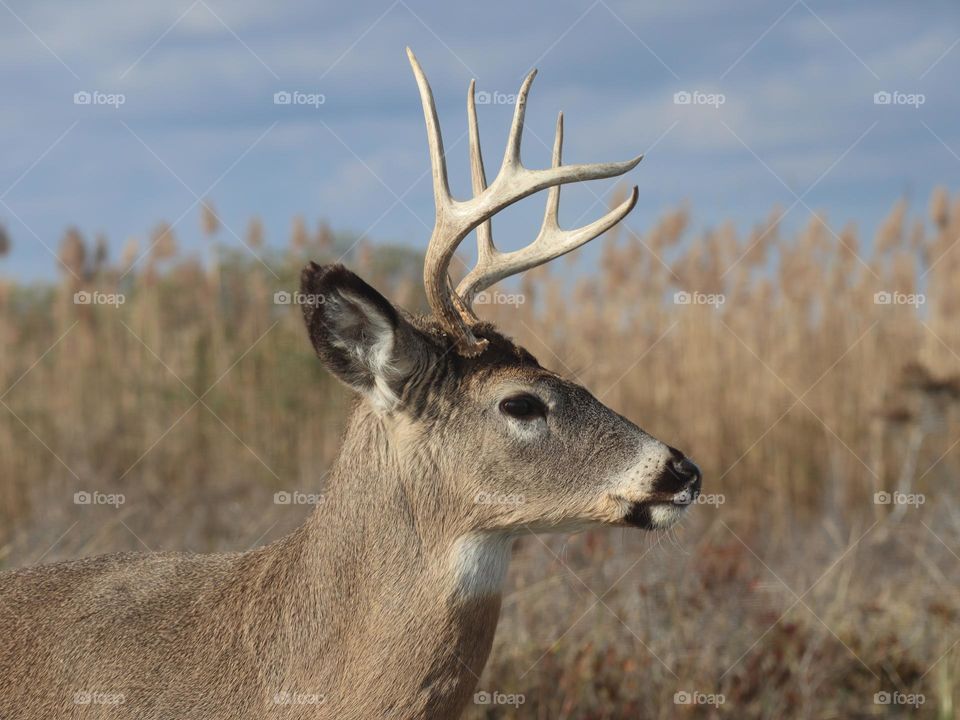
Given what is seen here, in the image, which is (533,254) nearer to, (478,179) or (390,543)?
(478,179)

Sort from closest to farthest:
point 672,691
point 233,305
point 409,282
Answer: point 672,691, point 409,282, point 233,305

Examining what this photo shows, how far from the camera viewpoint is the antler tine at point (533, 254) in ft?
15.8

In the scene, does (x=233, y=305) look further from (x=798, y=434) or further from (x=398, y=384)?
(x=398, y=384)

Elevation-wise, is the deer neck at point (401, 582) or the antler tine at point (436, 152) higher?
the antler tine at point (436, 152)

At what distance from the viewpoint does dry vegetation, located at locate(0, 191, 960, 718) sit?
7.20m

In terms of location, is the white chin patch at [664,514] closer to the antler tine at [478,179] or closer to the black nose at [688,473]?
the black nose at [688,473]

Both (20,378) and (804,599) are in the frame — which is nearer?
(804,599)

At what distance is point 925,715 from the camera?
23.5ft

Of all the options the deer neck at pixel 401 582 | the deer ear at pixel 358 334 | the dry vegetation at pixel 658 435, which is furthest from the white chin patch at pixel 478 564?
the dry vegetation at pixel 658 435

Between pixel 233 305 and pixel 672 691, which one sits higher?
pixel 233 305

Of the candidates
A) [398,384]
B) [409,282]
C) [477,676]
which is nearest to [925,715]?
[477,676]

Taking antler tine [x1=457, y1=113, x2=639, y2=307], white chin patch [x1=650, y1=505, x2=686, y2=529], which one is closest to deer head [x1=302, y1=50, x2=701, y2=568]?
white chin patch [x1=650, y1=505, x2=686, y2=529]

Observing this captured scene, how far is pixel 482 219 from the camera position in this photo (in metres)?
4.45

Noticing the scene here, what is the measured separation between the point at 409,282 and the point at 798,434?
12.9 feet
